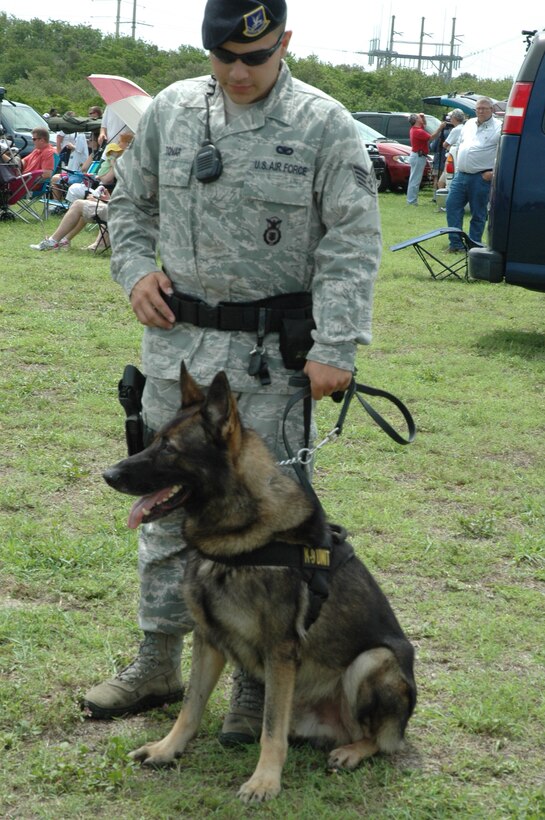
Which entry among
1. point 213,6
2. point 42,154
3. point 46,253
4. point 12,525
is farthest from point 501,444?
point 42,154

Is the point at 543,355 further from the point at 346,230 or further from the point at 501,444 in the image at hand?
the point at 346,230

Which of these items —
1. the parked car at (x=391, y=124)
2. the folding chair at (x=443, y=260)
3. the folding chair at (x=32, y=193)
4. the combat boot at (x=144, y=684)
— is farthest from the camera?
the parked car at (x=391, y=124)

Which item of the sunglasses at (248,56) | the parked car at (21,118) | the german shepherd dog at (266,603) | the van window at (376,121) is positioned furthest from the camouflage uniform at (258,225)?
the van window at (376,121)

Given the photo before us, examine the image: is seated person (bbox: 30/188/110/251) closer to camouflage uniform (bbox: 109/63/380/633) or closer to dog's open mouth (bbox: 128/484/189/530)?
camouflage uniform (bbox: 109/63/380/633)

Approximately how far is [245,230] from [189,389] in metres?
0.49

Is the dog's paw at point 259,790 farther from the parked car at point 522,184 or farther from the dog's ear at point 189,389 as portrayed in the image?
the parked car at point 522,184

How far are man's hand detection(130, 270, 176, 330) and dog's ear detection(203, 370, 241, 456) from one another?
46 cm

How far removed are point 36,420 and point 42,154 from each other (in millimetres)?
10569

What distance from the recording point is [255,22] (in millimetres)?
2566

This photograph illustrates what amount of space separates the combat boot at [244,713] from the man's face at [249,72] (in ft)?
5.46

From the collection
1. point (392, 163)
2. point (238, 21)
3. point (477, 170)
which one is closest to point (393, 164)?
point (392, 163)

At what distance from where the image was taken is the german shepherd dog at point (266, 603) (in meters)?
2.55

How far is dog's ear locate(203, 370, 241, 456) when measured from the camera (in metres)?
2.49

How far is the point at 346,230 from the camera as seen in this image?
271 centimetres
